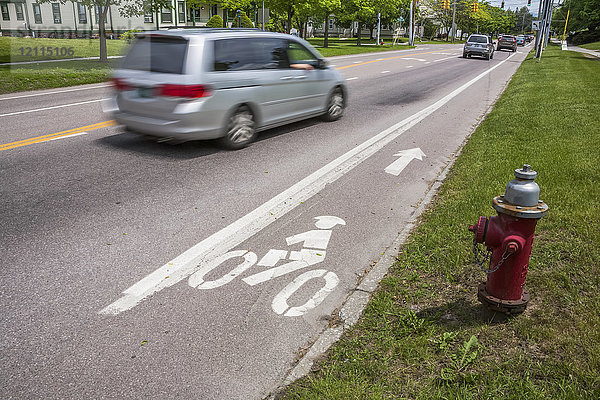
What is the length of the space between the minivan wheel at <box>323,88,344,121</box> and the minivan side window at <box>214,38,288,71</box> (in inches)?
73.9

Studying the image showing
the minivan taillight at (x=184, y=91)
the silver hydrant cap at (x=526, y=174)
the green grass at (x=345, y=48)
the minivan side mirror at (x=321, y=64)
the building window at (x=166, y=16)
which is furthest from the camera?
the building window at (x=166, y=16)

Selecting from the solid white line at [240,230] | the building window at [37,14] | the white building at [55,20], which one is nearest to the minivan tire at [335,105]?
the solid white line at [240,230]

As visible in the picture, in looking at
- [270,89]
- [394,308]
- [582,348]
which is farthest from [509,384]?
[270,89]

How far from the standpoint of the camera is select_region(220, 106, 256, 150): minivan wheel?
→ 778cm

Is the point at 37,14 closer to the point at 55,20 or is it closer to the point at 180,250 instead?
the point at 55,20

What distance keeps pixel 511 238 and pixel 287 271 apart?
5.96 feet

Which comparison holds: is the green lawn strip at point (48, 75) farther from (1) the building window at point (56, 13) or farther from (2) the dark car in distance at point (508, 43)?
(2) the dark car in distance at point (508, 43)

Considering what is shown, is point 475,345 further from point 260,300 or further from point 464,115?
point 464,115

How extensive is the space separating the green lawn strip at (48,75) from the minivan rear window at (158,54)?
8.22m

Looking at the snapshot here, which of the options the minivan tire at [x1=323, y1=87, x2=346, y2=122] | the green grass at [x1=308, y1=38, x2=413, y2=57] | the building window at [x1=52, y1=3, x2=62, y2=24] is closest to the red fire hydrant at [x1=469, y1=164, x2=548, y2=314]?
the minivan tire at [x1=323, y1=87, x2=346, y2=122]

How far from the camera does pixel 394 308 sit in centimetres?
345

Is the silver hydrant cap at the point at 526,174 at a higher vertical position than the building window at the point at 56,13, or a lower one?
lower

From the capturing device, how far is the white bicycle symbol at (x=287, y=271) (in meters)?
3.67

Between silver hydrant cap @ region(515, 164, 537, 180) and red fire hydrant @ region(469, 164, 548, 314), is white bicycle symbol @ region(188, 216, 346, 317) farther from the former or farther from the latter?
silver hydrant cap @ region(515, 164, 537, 180)
